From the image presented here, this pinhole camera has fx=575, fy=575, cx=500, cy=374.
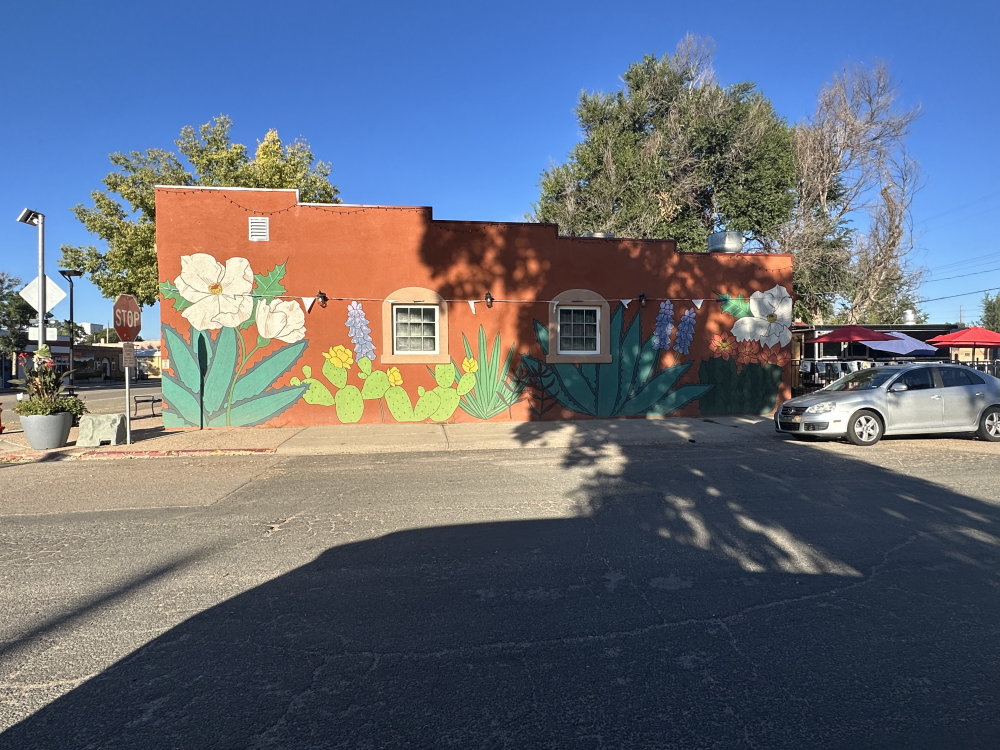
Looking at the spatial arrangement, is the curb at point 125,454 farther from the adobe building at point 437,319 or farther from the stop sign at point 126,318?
the adobe building at point 437,319

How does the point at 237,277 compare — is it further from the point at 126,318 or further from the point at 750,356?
the point at 750,356

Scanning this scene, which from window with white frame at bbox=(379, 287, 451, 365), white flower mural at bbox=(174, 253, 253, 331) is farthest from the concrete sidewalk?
white flower mural at bbox=(174, 253, 253, 331)

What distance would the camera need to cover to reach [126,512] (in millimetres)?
6086

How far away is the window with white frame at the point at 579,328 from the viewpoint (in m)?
13.7

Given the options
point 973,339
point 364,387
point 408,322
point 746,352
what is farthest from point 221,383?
point 973,339

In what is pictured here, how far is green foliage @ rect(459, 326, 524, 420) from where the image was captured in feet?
44.2

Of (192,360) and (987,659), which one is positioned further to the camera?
(192,360)

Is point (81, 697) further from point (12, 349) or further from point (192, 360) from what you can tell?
point (12, 349)

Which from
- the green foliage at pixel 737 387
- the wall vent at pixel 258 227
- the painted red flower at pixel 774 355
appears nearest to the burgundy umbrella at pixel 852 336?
the painted red flower at pixel 774 355

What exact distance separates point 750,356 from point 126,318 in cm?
1388

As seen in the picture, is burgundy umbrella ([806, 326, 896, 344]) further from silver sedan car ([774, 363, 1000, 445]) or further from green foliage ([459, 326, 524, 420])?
green foliage ([459, 326, 524, 420])

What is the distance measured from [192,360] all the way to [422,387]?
498 centimetres

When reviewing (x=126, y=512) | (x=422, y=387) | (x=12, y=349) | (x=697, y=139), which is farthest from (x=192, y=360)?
(x=12, y=349)

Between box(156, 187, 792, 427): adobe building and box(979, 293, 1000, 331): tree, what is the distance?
6936cm
